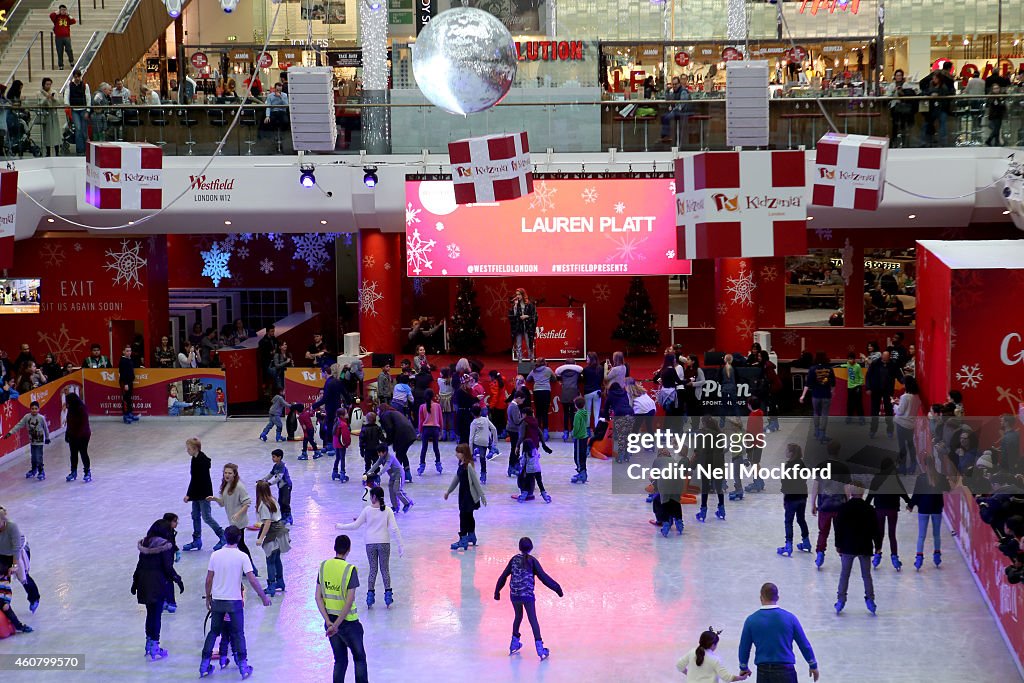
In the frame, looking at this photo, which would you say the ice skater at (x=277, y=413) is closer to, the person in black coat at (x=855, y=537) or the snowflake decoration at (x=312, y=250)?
the person in black coat at (x=855, y=537)

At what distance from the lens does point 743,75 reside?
19.3m

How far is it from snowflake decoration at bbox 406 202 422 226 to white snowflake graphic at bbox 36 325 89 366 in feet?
26.4

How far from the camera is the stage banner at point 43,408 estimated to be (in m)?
19.5

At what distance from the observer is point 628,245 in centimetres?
2286

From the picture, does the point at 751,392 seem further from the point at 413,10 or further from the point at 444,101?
the point at 413,10

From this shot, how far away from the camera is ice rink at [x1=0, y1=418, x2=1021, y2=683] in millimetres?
11547

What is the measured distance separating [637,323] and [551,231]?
4151 millimetres

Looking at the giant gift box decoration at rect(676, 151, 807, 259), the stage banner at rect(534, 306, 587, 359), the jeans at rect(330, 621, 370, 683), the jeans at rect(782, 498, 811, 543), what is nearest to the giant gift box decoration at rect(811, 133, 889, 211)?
the giant gift box decoration at rect(676, 151, 807, 259)

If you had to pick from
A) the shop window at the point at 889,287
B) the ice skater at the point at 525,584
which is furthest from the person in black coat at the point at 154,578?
the shop window at the point at 889,287

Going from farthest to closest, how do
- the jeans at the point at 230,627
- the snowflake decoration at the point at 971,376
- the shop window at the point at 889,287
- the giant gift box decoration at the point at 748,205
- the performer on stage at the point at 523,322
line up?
the shop window at the point at 889,287 < the performer on stage at the point at 523,322 < the snowflake decoration at the point at 971,376 < the giant gift box decoration at the point at 748,205 < the jeans at the point at 230,627

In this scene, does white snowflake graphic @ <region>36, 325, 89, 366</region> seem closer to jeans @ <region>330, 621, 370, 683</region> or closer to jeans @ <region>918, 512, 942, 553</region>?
jeans @ <region>330, 621, 370, 683</region>

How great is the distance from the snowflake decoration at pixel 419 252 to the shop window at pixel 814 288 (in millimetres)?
8616

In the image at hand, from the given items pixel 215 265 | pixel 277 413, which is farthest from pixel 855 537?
pixel 215 265

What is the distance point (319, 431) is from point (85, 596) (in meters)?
7.85
